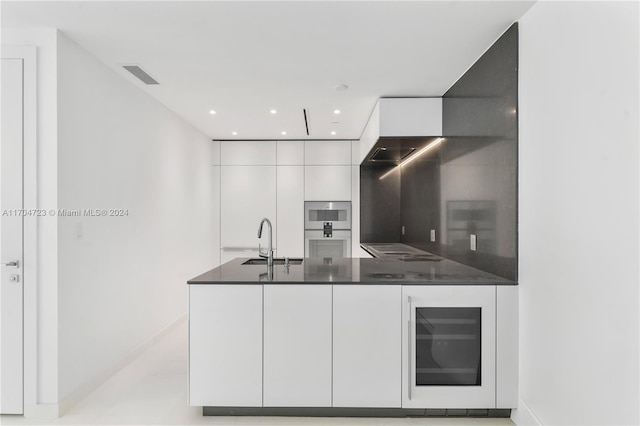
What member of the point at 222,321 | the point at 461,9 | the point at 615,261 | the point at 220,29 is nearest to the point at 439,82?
the point at 461,9

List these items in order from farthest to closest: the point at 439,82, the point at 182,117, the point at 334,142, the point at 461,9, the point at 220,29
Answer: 1. the point at 334,142
2. the point at 182,117
3. the point at 439,82
4. the point at 220,29
5. the point at 461,9

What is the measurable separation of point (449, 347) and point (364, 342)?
50cm

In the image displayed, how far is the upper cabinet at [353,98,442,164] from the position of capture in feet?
11.7

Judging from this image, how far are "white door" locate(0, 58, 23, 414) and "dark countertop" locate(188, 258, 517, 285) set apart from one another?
1.08 metres

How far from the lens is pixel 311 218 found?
573cm

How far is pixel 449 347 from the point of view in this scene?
7.58 ft

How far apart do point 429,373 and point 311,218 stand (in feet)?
11.8

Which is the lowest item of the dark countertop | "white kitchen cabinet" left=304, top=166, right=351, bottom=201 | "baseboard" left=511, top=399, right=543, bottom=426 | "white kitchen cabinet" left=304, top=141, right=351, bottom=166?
"baseboard" left=511, top=399, right=543, bottom=426

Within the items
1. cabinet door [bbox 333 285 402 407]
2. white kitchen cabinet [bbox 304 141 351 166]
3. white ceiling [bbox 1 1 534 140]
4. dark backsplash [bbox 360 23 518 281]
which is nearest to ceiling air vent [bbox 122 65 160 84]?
white ceiling [bbox 1 1 534 140]

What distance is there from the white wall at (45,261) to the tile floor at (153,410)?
23 centimetres

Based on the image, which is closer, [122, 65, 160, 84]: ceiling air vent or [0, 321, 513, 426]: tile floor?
[0, 321, 513, 426]: tile floor

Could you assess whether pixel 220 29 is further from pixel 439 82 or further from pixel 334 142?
pixel 334 142

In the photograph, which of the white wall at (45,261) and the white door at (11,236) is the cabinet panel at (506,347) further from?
the white door at (11,236)

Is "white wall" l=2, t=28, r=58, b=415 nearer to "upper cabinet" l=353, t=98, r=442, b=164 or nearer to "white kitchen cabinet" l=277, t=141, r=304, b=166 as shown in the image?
"upper cabinet" l=353, t=98, r=442, b=164
